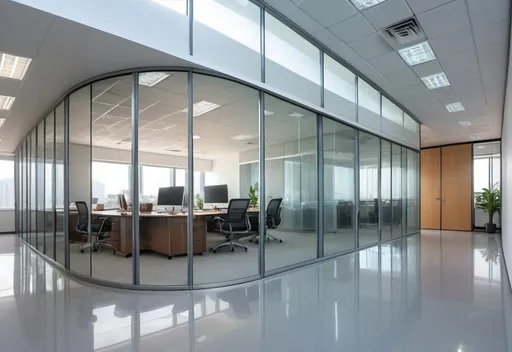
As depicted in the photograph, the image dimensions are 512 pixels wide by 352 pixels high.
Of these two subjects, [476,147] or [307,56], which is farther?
[476,147]

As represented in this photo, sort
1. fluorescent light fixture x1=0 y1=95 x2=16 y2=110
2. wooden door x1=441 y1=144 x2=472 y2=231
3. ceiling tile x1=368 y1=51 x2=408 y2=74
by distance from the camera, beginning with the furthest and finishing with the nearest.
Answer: wooden door x1=441 y1=144 x2=472 y2=231 < fluorescent light fixture x1=0 y1=95 x2=16 y2=110 < ceiling tile x1=368 y1=51 x2=408 y2=74

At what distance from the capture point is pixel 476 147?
11.9 m

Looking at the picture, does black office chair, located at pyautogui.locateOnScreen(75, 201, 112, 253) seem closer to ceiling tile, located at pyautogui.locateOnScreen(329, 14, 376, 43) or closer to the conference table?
the conference table

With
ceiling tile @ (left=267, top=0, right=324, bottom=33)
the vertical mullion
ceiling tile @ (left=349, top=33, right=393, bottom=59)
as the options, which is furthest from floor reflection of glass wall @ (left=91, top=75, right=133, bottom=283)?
ceiling tile @ (left=349, top=33, right=393, bottom=59)

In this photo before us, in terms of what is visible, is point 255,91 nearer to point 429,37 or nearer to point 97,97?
point 97,97

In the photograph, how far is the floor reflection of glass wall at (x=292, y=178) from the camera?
489cm

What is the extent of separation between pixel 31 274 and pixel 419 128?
1060cm

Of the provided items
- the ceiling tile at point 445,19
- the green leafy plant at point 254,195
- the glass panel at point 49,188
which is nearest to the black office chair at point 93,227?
the glass panel at point 49,188

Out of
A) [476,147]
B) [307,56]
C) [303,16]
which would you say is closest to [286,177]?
[307,56]

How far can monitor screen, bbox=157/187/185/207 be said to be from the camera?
5250 mm

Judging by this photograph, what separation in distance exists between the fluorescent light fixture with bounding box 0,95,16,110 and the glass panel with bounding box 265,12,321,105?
4.67 meters

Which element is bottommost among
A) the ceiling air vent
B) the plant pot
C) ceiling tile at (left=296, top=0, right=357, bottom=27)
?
the plant pot

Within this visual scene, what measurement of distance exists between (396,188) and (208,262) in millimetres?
6094

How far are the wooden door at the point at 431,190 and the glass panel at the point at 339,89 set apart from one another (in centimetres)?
821
